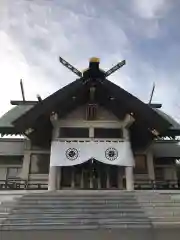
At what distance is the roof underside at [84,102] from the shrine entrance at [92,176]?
2.03 m

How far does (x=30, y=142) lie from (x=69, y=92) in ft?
11.1

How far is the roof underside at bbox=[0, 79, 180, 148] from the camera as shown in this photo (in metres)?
12.6

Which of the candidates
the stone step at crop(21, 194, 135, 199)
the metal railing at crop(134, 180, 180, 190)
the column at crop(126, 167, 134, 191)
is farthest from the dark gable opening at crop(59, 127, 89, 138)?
the metal railing at crop(134, 180, 180, 190)

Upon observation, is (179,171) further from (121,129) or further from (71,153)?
(71,153)

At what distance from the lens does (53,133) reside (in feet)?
42.9

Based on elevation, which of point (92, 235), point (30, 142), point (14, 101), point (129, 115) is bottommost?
point (92, 235)

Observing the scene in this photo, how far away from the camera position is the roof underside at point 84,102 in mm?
12602

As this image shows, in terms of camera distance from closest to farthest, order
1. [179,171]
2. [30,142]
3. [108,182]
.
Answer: [108,182] < [30,142] < [179,171]

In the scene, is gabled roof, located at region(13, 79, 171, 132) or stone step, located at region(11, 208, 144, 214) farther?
gabled roof, located at region(13, 79, 171, 132)

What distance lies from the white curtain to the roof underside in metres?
1.26

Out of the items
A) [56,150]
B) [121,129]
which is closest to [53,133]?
[56,150]

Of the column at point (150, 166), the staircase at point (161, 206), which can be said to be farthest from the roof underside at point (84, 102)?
the staircase at point (161, 206)

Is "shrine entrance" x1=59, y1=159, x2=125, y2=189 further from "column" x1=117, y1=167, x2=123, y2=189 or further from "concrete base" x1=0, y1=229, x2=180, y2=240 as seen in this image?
"concrete base" x1=0, y1=229, x2=180, y2=240

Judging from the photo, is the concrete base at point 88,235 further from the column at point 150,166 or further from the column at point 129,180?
the column at point 150,166
